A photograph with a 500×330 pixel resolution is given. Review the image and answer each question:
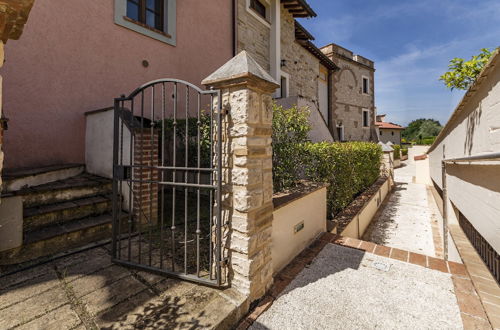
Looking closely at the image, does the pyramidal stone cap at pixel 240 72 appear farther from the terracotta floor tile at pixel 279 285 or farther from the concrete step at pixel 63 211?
the concrete step at pixel 63 211

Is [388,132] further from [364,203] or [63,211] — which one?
[63,211]

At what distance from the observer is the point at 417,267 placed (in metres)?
3.16

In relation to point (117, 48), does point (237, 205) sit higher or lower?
lower

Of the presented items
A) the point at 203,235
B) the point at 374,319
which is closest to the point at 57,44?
the point at 203,235

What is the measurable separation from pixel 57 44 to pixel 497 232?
24.6 feet

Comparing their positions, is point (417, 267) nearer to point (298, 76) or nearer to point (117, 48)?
point (117, 48)

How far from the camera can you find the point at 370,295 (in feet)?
8.56

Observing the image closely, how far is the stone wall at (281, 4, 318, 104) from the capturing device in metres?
10.9

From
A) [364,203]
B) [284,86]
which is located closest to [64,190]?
[364,203]

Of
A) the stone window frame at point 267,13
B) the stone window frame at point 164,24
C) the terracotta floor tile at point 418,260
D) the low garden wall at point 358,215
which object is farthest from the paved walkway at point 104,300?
the stone window frame at point 267,13

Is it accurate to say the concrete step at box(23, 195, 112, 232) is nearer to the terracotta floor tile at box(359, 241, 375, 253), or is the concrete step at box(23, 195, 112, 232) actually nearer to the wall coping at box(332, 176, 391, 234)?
the terracotta floor tile at box(359, 241, 375, 253)

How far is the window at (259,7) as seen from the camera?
30.8 ft

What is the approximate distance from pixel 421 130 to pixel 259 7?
61.6 metres

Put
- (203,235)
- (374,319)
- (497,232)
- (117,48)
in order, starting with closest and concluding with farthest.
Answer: (374,319) < (497,232) < (203,235) < (117,48)
